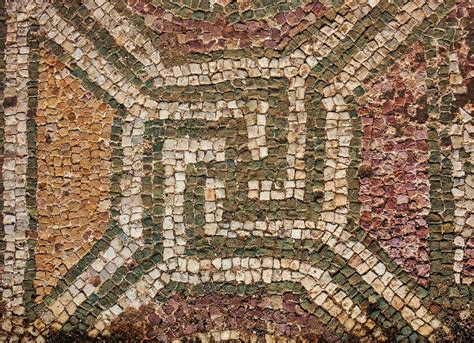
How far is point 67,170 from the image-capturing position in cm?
498

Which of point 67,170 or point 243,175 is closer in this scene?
point 243,175

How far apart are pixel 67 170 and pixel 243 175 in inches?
52.9

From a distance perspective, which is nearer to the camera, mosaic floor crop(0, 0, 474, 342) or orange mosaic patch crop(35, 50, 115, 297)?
mosaic floor crop(0, 0, 474, 342)

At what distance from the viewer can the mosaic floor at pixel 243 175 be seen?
181 inches

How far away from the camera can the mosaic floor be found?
15.1 feet

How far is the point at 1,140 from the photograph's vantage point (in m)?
5.06

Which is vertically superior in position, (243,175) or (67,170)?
(67,170)

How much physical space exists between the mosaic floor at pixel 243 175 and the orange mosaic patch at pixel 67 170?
2 cm

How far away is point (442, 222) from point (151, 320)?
7.13 ft

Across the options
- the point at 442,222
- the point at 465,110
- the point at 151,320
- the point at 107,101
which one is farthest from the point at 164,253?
the point at 465,110

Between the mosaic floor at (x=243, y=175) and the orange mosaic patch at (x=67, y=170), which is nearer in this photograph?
the mosaic floor at (x=243, y=175)

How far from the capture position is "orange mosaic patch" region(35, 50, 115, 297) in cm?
488

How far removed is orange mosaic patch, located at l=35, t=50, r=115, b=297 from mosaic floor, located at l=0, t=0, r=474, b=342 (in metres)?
0.02

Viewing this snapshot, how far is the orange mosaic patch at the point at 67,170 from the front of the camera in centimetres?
488
